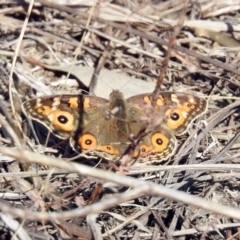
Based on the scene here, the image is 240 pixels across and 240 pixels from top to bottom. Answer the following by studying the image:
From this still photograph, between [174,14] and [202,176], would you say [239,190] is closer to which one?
[202,176]

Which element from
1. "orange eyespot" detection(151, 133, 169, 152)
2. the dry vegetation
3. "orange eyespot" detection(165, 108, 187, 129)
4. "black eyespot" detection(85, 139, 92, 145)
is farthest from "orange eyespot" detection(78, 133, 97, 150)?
"orange eyespot" detection(165, 108, 187, 129)

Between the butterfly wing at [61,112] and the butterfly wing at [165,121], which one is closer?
the butterfly wing at [165,121]

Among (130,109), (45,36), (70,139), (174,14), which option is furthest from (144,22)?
(70,139)

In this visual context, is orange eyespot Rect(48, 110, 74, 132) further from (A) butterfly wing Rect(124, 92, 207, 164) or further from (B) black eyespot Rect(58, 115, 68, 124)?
(A) butterfly wing Rect(124, 92, 207, 164)

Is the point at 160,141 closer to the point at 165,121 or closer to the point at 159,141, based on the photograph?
the point at 159,141

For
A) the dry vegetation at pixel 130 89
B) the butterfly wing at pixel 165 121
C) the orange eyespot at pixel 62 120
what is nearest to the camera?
the dry vegetation at pixel 130 89

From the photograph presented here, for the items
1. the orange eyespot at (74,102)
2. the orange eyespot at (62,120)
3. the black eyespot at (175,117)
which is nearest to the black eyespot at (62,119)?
the orange eyespot at (62,120)

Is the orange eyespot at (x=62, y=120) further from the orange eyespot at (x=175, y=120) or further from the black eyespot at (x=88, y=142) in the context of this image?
the orange eyespot at (x=175, y=120)

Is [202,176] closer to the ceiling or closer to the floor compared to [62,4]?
closer to the floor
